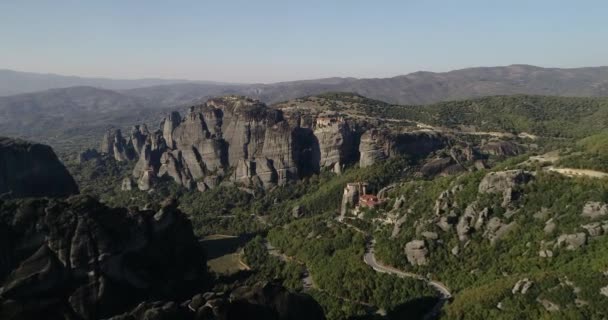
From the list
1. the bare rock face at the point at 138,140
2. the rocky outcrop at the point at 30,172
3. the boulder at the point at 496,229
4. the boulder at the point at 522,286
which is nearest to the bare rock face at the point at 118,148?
the bare rock face at the point at 138,140

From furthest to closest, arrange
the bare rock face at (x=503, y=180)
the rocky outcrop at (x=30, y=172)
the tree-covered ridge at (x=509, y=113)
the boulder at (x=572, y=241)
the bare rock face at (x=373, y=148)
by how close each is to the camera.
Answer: the tree-covered ridge at (x=509, y=113)
the bare rock face at (x=373, y=148)
the rocky outcrop at (x=30, y=172)
the bare rock face at (x=503, y=180)
the boulder at (x=572, y=241)

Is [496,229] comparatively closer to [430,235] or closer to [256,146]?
[430,235]

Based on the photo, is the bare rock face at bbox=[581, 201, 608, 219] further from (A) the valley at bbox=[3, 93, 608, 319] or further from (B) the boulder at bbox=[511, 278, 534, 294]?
(B) the boulder at bbox=[511, 278, 534, 294]

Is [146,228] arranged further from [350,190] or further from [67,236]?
[350,190]

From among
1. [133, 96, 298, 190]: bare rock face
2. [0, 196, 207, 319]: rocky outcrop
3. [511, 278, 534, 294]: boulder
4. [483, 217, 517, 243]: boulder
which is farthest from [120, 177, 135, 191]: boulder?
[511, 278, 534, 294]: boulder

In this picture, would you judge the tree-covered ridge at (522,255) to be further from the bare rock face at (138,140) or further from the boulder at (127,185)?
the bare rock face at (138,140)

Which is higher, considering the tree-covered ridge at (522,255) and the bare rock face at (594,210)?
the bare rock face at (594,210)

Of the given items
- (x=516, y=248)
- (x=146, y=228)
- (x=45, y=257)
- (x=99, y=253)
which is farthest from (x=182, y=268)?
(x=516, y=248)
